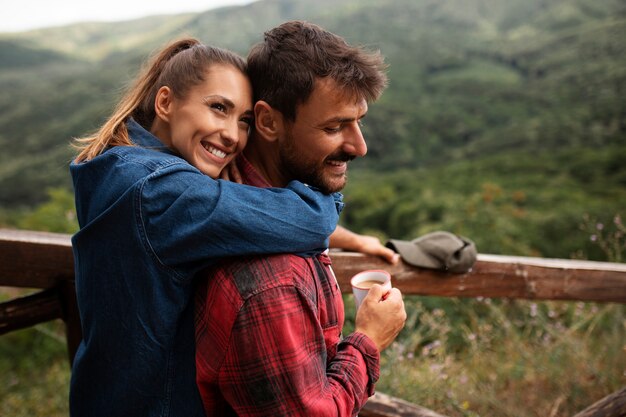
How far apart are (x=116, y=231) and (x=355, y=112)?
751 millimetres

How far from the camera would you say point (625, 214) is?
862 cm

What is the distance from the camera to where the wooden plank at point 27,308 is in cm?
207

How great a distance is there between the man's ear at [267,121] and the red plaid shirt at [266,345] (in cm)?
46

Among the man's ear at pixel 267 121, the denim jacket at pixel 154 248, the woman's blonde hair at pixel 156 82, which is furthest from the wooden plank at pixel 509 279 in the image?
the woman's blonde hair at pixel 156 82

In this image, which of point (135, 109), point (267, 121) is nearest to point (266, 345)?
point (267, 121)

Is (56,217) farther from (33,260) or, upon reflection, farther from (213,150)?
(213,150)

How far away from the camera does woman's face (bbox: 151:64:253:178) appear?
59.9 inches

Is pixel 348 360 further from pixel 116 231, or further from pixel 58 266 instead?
pixel 58 266

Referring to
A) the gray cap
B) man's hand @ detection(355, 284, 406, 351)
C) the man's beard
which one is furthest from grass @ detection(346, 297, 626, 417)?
the man's beard

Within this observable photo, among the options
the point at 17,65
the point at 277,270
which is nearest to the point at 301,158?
the point at 277,270

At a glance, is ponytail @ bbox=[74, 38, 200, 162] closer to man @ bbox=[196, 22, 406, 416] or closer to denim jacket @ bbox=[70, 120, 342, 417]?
denim jacket @ bbox=[70, 120, 342, 417]

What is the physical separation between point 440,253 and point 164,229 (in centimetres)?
135

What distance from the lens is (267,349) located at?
4.00 feet

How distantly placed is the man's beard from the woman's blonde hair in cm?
29
